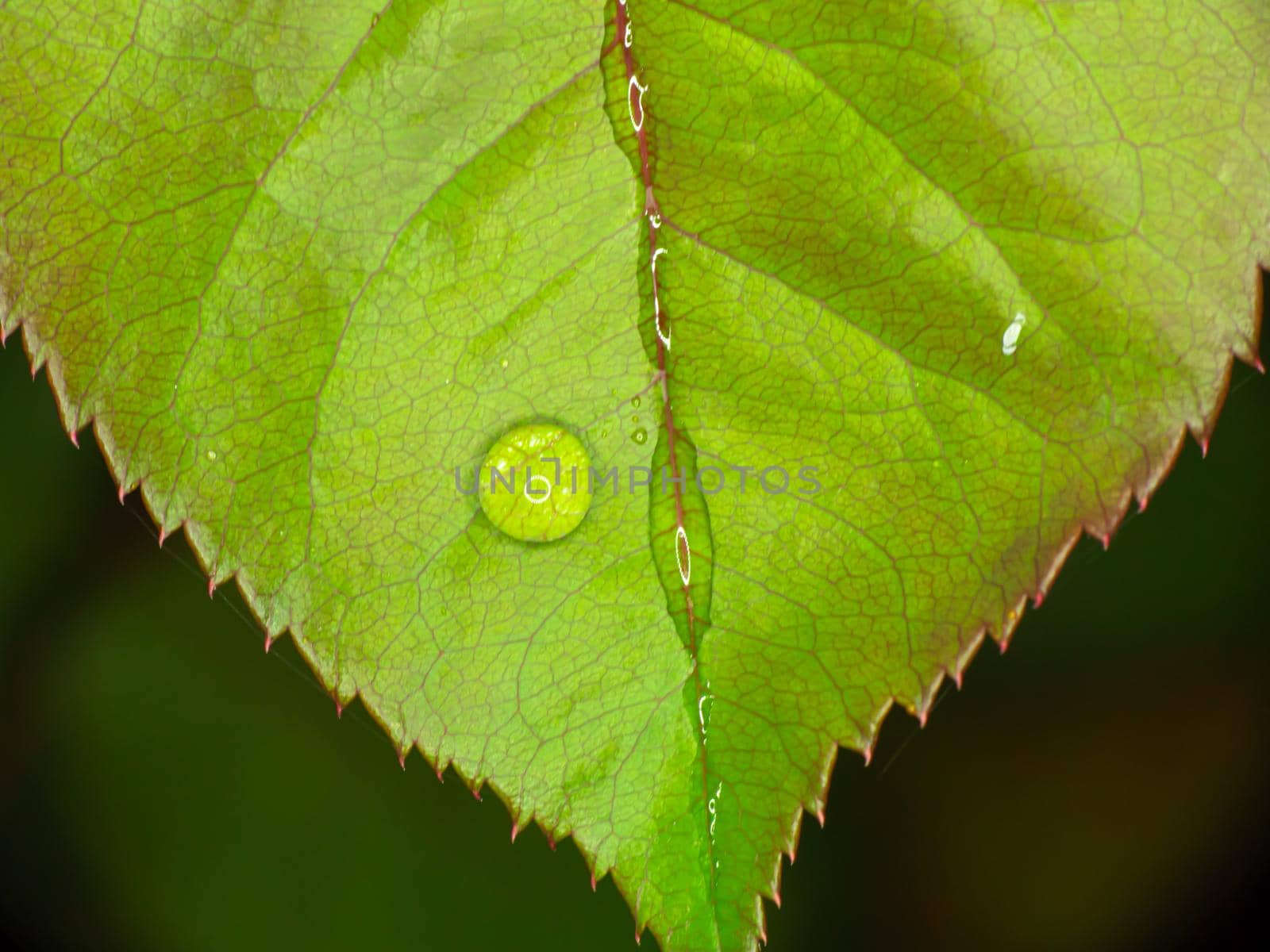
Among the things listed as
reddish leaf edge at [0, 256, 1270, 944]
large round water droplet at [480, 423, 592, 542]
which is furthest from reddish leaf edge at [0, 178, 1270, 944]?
large round water droplet at [480, 423, 592, 542]

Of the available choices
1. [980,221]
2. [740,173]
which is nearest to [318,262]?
[740,173]

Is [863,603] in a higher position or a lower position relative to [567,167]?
lower

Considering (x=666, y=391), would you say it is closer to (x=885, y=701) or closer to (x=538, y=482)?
(x=538, y=482)

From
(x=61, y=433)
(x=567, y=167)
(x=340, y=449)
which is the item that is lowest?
(x=61, y=433)

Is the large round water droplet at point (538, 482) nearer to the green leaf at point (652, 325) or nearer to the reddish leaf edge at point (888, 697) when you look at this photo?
the green leaf at point (652, 325)

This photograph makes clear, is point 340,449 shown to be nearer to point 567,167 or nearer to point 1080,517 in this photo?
point 567,167

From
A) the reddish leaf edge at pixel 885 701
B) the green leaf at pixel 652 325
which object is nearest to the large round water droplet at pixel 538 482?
the green leaf at pixel 652 325

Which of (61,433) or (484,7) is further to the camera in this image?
(61,433)

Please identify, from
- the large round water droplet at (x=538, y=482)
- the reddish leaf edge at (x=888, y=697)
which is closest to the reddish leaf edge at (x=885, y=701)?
the reddish leaf edge at (x=888, y=697)
